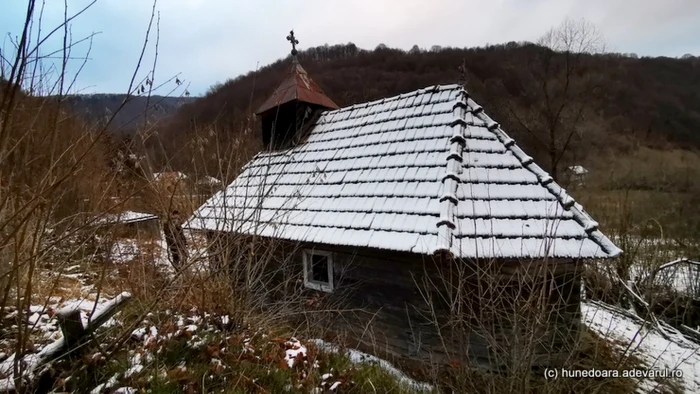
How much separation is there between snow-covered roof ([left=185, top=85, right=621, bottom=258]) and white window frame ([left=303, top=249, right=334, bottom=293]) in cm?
46

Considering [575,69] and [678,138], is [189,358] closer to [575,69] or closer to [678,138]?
[575,69]

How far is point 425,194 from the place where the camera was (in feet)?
16.2

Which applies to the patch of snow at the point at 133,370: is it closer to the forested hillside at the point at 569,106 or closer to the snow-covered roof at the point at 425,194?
the snow-covered roof at the point at 425,194

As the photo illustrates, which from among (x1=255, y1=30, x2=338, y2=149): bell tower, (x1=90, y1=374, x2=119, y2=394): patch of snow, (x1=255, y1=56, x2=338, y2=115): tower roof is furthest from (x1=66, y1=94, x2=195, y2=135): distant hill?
(x1=255, y1=56, x2=338, y2=115): tower roof

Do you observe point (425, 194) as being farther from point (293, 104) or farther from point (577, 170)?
point (577, 170)

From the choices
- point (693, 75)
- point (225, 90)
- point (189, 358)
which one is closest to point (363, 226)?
point (189, 358)

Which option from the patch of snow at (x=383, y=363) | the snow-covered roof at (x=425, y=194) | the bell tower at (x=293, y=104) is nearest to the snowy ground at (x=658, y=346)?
the snow-covered roof at (x=425, y=194)

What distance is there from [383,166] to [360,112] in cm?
216

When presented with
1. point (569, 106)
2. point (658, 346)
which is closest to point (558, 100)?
point (569, 106)

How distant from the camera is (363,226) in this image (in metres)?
5.13

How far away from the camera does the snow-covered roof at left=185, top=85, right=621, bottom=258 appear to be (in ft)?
14.1

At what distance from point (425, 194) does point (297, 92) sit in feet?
15.8

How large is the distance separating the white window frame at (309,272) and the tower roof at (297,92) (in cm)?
403

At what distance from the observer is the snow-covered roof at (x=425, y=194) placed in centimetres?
431
